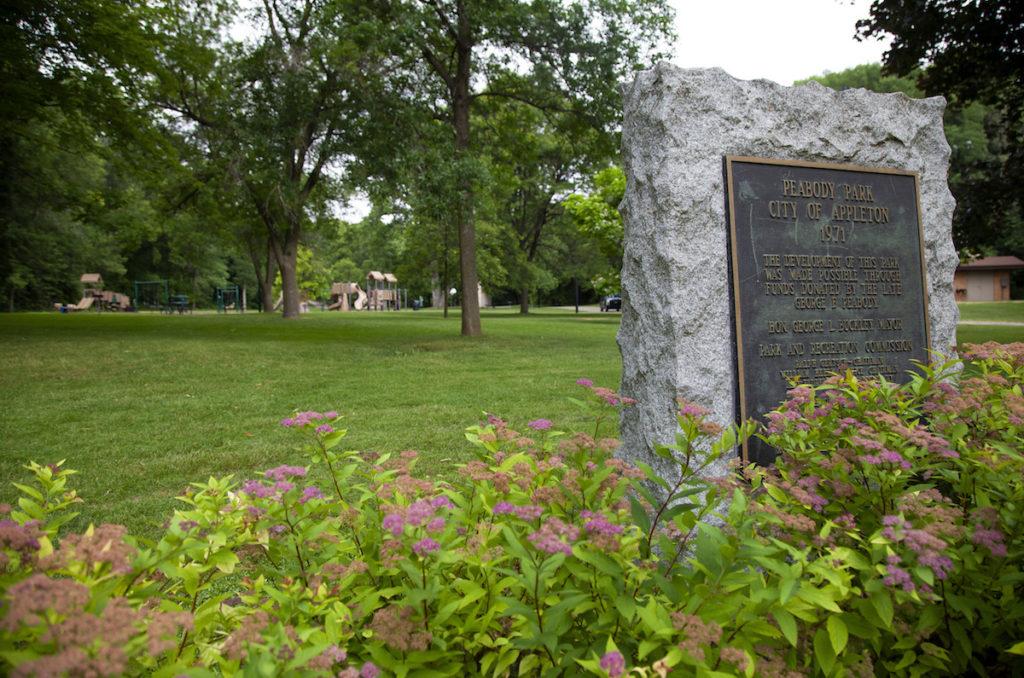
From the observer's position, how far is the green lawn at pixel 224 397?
589cm

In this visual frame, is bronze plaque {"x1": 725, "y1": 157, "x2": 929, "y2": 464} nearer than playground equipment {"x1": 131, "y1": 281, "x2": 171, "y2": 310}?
Yes

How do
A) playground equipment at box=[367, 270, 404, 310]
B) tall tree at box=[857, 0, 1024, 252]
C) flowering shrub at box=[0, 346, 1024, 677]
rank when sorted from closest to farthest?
flowering shrub at box=[0, 346, 1024, 677] < tall tree at box=[857, 0, 1024, 252] < playground equipment at box=[367, 270, 404, 310]

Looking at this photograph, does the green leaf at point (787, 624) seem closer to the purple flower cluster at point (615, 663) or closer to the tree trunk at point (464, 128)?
the purple flower cluster at point (615, 663)

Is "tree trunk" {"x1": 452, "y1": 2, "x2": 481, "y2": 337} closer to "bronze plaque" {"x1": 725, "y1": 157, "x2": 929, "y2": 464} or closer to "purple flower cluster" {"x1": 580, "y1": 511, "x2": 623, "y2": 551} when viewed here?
"bronze plaque" {"x1": 725, "y1": 157, "x2": 929, "y2": 464}

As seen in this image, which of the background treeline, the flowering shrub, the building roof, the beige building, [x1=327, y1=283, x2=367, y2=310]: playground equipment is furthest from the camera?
[x1=327, y1=283, x2=367, y2=310]: playground equipment

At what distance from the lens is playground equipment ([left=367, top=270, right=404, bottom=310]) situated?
62.9 meters

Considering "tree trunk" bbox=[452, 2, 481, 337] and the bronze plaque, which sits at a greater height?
"tree trunk" bbox=[452, 2, 481, 337]

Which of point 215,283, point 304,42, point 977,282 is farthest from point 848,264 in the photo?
point 215,283

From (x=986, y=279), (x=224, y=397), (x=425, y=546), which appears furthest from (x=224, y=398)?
(x=986, y=279)

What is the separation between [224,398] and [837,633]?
351 inches

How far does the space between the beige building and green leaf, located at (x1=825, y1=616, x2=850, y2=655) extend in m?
55.0

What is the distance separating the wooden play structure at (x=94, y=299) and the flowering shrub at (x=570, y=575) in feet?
164

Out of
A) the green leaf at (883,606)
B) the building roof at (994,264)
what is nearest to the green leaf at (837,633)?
the green leaf at (883,606)

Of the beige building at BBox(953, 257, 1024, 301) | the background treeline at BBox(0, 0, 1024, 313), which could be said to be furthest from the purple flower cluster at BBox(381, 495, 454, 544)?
the beige building at BBox(953, 257, 1024, 301)
